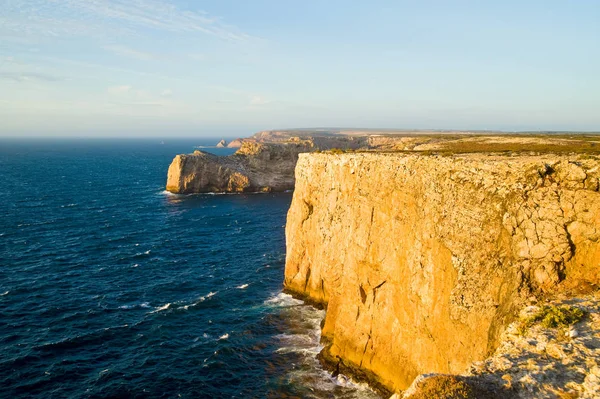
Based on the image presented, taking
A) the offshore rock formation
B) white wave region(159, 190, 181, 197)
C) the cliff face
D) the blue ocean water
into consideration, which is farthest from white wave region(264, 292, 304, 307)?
the offshore rock formation

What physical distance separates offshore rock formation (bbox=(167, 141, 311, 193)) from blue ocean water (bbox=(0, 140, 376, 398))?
4101cm

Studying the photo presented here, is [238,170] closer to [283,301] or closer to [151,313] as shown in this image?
[283,301]

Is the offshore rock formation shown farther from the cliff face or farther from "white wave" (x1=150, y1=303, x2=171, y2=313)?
the cliff face

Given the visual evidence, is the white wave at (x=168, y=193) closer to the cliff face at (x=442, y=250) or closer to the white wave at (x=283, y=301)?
the white wave at (x=283, y=301)

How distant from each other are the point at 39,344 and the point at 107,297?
11073mm

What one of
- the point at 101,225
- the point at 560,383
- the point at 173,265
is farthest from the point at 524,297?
the point at 101,225

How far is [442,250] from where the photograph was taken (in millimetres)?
29391

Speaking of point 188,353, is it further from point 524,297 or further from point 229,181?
point 229,181

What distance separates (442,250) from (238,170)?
113999 mm

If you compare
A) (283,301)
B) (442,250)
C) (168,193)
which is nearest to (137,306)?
(283,301)

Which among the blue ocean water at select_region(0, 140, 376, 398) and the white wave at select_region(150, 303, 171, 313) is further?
the white wave at select_region(150, 303, 171, 313)

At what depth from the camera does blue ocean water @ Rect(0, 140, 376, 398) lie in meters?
35.6

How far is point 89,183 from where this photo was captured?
145375mm

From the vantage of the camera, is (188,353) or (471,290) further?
(188,353)
